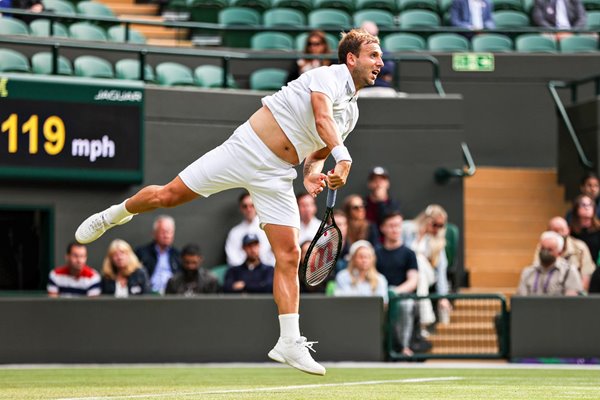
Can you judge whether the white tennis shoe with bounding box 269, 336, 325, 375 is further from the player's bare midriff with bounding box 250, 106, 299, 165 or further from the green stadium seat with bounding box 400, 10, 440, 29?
the green stadium seat with bounding box 400, 10, 440, 29

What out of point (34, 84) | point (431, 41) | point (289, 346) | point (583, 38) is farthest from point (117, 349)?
point (583, 38)

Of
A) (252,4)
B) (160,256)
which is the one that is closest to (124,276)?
(160,256)

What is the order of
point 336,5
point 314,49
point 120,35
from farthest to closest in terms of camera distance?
point 336,5
point 120,35
point 314,49

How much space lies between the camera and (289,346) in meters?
8.20

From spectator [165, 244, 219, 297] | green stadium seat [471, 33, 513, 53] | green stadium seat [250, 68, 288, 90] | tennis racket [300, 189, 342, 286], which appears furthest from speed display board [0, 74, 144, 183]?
tennis racket [300, 189, 342, 286]

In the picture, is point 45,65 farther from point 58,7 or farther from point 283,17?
point 283,17

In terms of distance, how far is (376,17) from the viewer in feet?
64.0

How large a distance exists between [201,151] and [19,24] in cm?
278

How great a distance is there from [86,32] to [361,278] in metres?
5.67

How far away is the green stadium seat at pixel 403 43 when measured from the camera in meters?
18.5

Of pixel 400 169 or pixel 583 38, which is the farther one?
pixel 583 38

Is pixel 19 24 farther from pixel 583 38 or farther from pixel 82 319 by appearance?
pixel 583 38

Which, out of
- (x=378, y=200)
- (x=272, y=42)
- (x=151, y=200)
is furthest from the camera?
(x=272, y=42)

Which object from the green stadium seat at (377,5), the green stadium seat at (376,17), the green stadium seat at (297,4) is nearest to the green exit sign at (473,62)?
the green stadium seat at (376,17)
